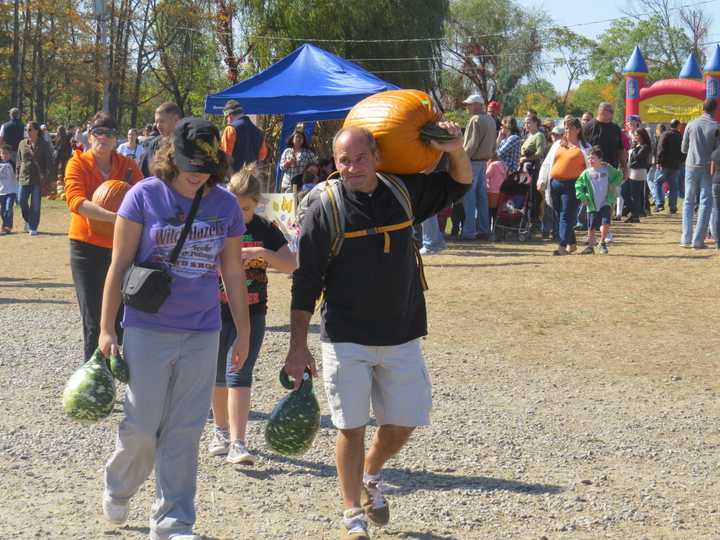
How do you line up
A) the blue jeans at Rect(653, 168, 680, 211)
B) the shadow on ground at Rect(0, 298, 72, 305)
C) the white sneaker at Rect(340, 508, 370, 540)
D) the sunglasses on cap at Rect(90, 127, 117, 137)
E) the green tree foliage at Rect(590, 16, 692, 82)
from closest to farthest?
1. the white sneaker at Rect(340, 508, 370, 540)
2. the sunglasses on cap at Rect(90, 127, 117, 137)
3. the shadow on ground at Rect(0, 298, 72, 305)
4. the blue jeans at Rect(653, 168, 680, 211)
5. the green tree foliage at Rect(590, 16, 692, 82)

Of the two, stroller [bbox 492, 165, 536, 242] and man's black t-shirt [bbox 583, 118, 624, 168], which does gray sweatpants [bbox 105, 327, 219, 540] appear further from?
stroller [bbox 492, 165, 536, 242]

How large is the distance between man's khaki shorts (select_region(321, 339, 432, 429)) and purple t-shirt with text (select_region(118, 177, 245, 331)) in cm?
55

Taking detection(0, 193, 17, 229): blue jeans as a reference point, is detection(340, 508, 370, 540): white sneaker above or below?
below

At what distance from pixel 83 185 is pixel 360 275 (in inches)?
112

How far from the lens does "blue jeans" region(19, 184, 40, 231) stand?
18.6 metres

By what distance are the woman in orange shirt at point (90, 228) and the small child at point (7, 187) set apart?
1291 cm

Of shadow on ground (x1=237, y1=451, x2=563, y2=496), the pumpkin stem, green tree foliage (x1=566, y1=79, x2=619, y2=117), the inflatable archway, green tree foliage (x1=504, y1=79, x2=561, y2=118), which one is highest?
green tree foliage (x1=566, y1=79, x2=619, y2=117)

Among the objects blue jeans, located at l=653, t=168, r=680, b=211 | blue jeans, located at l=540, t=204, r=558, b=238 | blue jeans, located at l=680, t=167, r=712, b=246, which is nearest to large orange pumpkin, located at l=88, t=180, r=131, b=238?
blue jeans, located at l=680, t=167, r=712, b=246

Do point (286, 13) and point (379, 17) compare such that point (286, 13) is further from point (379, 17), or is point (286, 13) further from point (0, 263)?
point (0, 263)

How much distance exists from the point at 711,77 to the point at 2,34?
2991 cm

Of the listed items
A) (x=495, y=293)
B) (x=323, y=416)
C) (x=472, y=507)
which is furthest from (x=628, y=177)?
(x=472, y=507)

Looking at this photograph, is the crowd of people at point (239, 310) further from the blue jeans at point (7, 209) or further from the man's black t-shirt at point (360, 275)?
the blue jeans at point (7, 209)

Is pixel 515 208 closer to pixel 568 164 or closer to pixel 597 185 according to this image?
pixel 597 185

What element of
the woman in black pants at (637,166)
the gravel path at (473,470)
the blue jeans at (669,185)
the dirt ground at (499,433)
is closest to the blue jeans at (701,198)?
the dirt ground at (499,433)
